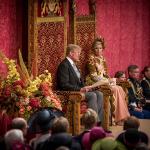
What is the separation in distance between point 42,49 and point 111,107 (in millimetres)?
1667

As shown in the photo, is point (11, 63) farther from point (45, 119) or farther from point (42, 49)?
point (45, 119)

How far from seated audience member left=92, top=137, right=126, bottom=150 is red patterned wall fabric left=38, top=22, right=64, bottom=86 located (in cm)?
390

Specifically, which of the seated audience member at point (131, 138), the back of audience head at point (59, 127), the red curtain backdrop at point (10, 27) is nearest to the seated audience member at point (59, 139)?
the back of audience head at point (59, 127)

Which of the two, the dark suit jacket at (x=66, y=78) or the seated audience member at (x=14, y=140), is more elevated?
the dark suit jacket at (x=66, y=78)

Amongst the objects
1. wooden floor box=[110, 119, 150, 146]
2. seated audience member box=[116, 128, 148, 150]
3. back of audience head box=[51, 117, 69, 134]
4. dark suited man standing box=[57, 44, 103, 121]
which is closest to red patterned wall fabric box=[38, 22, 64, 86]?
dark suited man standing box=[57, 44, 103, 121]

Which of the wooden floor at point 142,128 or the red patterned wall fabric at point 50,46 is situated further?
the wooden floor at point 142,128

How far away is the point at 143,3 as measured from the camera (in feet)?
46.7

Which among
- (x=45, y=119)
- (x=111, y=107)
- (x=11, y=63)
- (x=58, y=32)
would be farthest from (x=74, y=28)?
(x=45, y=119)

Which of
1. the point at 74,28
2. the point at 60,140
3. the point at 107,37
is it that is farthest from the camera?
the point at 107,37

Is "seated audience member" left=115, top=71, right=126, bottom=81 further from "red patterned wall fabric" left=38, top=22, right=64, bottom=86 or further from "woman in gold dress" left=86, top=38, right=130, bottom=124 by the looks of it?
"red patterned wall fabric" left=38, top=22, right=64, bottom=86

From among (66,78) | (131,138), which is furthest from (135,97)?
(131,138)

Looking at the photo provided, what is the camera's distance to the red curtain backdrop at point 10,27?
10.8m

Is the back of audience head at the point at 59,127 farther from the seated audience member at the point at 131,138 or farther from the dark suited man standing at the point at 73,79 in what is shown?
the dark suited man standing at the point at 73,79

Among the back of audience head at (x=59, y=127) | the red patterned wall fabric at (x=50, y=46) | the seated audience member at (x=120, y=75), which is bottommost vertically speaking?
the back of audience head at (x=59, y=127)
